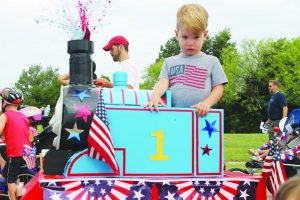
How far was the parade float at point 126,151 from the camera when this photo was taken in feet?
9.91

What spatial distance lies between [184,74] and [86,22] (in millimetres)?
706

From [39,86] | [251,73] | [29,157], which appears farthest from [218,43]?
[29,157]

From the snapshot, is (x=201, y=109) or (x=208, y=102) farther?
(x=208, y=102)

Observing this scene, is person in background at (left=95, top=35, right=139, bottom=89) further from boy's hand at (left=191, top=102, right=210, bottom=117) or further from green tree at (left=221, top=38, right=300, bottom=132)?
green tree at (left=221, top=38, right=300, bottom=132)

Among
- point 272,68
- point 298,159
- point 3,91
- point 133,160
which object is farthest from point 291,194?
point 272,68

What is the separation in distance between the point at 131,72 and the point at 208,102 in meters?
1.44

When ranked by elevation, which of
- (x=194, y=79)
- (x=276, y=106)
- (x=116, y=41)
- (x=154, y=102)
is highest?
(x=116, y=41)

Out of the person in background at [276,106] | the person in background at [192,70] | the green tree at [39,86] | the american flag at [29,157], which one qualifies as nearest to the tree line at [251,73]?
the green tree at [39,86]

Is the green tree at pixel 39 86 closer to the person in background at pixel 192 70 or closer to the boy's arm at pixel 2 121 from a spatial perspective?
the boy's arm at pixel 2 121

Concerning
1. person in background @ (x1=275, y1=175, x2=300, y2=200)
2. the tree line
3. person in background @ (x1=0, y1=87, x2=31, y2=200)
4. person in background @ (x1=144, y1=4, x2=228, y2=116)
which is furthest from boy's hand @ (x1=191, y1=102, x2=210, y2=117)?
the tree line

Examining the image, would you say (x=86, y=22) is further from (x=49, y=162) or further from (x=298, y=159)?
(x=298, y=159)

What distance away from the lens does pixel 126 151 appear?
3127 mm

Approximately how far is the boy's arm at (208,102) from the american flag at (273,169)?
469mm

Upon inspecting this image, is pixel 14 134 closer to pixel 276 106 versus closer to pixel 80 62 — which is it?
pixel 80 62
